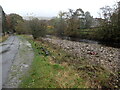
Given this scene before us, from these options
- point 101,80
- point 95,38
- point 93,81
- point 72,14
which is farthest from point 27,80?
point 72,14

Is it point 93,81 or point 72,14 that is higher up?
point 72,14

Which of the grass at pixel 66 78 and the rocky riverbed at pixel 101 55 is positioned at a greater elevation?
the grass at pixel 66 78

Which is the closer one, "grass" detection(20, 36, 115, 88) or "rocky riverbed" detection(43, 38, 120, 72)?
"grass" detection(20, 36, 115, 88)

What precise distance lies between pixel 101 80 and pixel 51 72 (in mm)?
3506

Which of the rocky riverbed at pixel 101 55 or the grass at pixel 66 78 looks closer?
the grass at pixel 66 78

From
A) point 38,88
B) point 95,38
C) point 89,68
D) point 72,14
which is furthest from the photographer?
point 72,14

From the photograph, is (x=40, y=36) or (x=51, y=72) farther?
(x=40, y=36)

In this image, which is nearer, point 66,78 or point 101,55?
point 66,78

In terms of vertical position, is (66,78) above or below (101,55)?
above

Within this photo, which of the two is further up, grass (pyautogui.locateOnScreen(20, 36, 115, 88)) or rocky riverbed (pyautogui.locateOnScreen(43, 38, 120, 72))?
grass (pyautogui.locateOnScreen(20, 36, 115, 88))

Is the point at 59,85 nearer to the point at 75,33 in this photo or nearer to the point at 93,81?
the point at 93,81

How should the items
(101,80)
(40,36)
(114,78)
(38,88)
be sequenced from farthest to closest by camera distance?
(40,36), (114,78), (101,80), (38,88)

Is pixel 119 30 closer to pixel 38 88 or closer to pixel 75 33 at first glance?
pixel 75 33

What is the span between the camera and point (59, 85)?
859 centimetres
